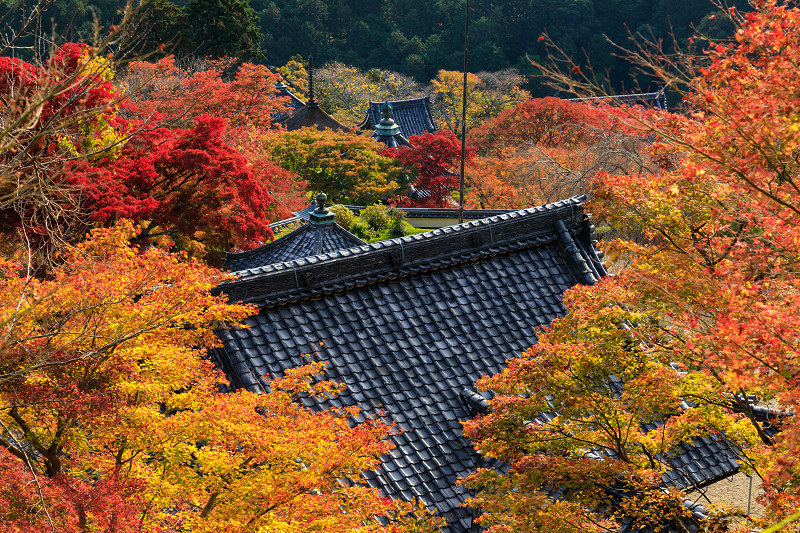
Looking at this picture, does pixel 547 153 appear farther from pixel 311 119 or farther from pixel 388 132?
pixel 311 119

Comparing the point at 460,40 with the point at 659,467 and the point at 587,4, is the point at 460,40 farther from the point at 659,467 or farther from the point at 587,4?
the point at 659,467

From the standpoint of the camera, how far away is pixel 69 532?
4723 mm

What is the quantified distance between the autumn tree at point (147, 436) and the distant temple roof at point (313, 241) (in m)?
9.68

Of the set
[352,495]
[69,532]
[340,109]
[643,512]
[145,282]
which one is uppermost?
[340,109]

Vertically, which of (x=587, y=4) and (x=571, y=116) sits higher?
(x=587, y=4)

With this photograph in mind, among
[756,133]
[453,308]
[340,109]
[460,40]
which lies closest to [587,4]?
[460,40]

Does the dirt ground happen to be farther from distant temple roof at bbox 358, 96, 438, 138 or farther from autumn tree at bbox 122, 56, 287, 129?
distant temple roof at bbox 358, 96, 438, 138

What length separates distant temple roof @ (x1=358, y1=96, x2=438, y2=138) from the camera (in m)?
38.8

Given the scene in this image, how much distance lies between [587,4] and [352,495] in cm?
5210

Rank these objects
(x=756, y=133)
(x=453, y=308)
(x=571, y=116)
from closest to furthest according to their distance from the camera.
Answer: (x=756, y=133)
(x=453, y=308)
(x=571, y=116)

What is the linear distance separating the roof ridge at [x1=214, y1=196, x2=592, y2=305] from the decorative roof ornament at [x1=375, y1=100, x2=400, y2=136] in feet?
82.5

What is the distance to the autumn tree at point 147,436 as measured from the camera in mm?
5180

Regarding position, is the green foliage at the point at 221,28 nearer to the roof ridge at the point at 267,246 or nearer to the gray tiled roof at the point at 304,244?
the roof ridge at the point at 267,246

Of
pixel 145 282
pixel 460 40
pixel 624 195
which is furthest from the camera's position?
pixel 460 40
